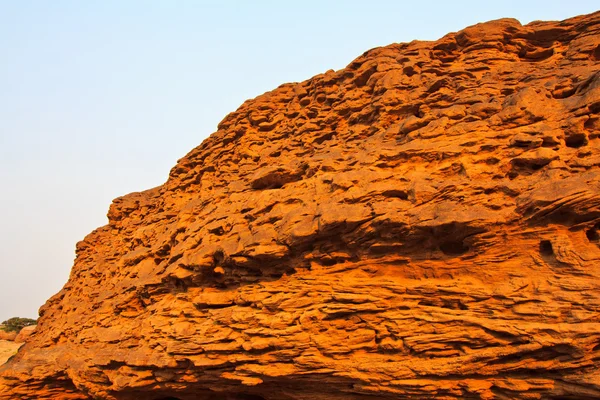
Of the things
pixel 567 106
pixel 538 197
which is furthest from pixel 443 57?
pixel 538 197

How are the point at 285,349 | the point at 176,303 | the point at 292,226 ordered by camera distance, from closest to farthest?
the point at 285,349 < the point at 292,226 < the point at 176,303

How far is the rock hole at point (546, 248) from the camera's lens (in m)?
9.30

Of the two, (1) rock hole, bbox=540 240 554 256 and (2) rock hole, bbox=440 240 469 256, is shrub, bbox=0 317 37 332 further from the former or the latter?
(1) rock hole, bbox=540 240 554 256

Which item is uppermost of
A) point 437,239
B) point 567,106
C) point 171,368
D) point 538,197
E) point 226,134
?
point 226,134

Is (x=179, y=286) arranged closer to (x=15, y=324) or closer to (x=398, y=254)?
(x=398, y=254)

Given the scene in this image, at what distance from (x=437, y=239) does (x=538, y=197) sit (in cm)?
239

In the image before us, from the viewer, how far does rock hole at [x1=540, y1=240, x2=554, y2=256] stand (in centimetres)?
930

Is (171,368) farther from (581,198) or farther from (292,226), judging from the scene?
(581,198)

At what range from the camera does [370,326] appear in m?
10.2

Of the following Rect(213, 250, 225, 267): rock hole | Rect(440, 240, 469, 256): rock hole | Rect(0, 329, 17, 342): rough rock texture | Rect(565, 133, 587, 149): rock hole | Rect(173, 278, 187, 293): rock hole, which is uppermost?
Rect(565, 133, 587, 149): rock hole

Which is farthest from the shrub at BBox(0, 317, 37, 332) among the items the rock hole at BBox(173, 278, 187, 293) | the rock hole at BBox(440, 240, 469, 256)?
the rock hole at BBox(440, 240, 469, 256)

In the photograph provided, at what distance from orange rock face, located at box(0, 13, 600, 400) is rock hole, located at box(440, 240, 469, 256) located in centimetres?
4

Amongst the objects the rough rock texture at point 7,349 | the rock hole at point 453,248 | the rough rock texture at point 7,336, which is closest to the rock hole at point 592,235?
the rock hole at point 453,248

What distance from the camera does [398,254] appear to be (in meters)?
10.8
